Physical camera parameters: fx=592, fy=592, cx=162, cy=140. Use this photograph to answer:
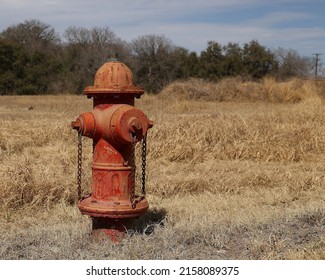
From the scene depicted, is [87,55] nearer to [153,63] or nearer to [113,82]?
[153,63]

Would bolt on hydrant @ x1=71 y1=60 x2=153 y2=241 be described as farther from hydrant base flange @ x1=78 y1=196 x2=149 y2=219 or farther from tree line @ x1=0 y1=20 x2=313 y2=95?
tree line @ x1=0 y1=20 x2=313 y2=95

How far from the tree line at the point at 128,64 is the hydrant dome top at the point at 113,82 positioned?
1101 inches

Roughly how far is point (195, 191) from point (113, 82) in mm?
3037

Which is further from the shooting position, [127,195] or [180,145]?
[180,145]

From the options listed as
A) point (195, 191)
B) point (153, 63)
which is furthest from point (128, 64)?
point (195, 191)

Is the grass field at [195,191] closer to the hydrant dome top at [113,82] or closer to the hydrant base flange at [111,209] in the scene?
the hydrant base flange at [111,209]

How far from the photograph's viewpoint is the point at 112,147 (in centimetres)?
466

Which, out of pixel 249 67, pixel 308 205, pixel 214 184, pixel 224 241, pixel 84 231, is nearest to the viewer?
pixel 224 241

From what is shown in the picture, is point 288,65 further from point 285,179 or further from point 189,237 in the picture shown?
point 189,237

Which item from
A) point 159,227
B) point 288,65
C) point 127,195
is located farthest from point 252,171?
point 288,65

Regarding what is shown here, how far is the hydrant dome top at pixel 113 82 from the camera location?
4.59 m

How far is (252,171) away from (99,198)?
12.7 feet

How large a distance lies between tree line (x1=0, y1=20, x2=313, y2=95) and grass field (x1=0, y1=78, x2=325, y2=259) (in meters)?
22.6

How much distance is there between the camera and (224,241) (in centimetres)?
467
